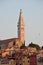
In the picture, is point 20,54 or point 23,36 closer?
point 20,54

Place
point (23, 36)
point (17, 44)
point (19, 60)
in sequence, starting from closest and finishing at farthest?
1. point (19, 60)
2. point (17, 44)
3. point (23, 36)

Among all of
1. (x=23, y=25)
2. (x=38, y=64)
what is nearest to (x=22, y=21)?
(x=23, y=25)

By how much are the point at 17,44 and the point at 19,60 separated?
10.6 meters

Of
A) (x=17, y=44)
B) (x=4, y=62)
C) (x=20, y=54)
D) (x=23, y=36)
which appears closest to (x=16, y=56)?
(x=20, y=54)

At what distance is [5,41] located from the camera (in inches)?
1287

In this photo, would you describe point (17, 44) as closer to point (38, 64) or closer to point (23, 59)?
point (23, 59)

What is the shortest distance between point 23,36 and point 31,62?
17052 millimetres

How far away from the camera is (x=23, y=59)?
2117 cm

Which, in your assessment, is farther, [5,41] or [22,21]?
[22,21]

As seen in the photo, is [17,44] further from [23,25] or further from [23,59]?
[23,59]

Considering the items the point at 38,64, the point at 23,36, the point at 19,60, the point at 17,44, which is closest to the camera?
the point at 38,64

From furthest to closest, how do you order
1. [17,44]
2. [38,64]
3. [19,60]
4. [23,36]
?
[23,36] < [17,44] < [19,60] < [38,64]

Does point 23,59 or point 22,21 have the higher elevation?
point 22,21

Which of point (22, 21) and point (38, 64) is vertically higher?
point (22, 21)
